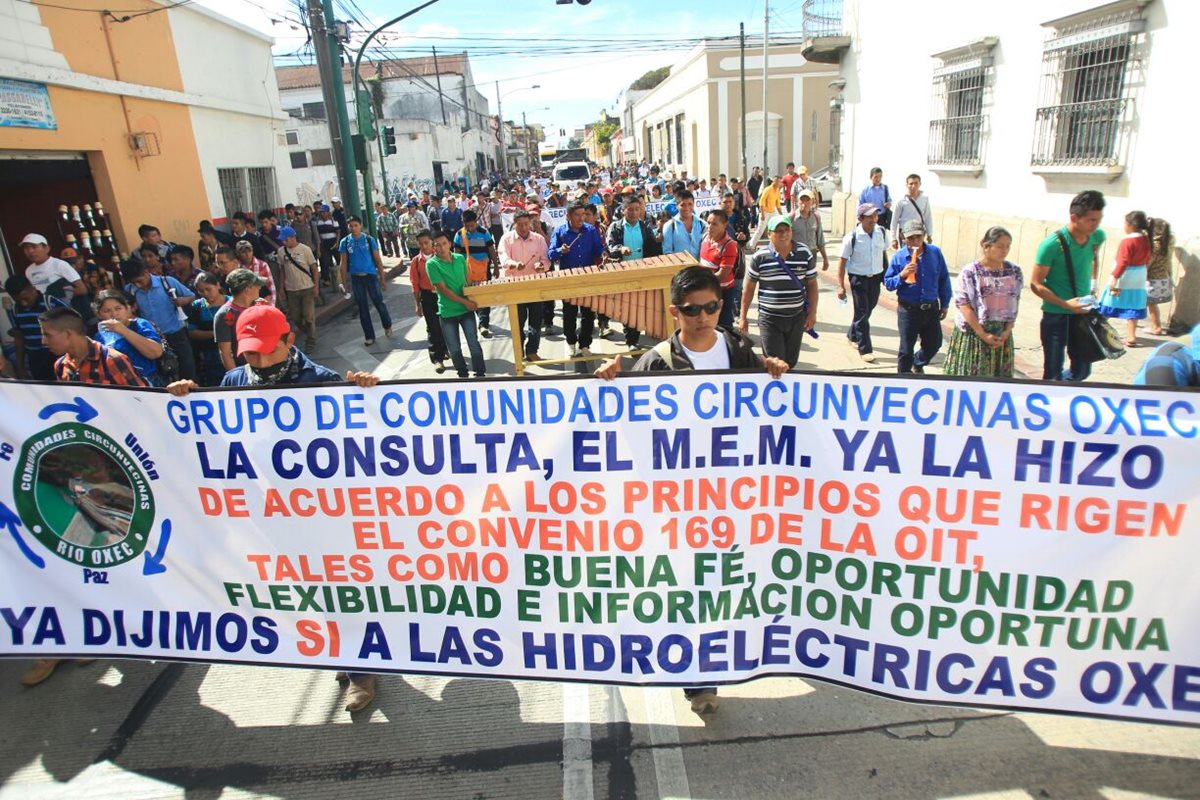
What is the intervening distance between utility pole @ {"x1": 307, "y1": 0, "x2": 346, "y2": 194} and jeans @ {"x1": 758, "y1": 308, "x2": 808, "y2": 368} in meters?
10.8

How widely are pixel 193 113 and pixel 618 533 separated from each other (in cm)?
1369

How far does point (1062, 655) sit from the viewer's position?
2.66 meters

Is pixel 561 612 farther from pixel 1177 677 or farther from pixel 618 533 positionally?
pixel 1177 677

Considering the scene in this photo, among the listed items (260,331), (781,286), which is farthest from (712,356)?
(781,286)

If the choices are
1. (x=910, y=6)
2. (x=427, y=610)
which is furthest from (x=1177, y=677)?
(x=910, y=6)

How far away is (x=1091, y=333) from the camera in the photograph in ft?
17.9

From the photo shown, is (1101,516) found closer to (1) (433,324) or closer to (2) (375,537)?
(2) (375,537)

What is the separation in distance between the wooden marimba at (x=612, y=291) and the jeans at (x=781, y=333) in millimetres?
1277

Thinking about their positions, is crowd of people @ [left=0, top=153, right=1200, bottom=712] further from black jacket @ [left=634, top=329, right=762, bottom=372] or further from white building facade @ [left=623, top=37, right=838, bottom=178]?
white building facade @ [left=623, top=37, right=838, bottom=178]

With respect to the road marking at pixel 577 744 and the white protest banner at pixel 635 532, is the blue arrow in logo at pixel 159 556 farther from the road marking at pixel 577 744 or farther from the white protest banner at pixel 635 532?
the road marking at pixel 577 744

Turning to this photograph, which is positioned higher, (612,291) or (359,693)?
(612,291)

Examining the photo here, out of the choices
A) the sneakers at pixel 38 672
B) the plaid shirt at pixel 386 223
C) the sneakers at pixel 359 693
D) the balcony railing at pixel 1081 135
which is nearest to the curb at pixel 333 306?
the plaid shirt at pixel 386 223

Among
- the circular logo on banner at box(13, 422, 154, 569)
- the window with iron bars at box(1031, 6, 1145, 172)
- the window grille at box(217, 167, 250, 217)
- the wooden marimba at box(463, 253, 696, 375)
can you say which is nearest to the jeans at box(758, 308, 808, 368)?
the wooden marimba at box(463, 253, 696, 375)

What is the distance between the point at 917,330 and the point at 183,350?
22.3 ft
